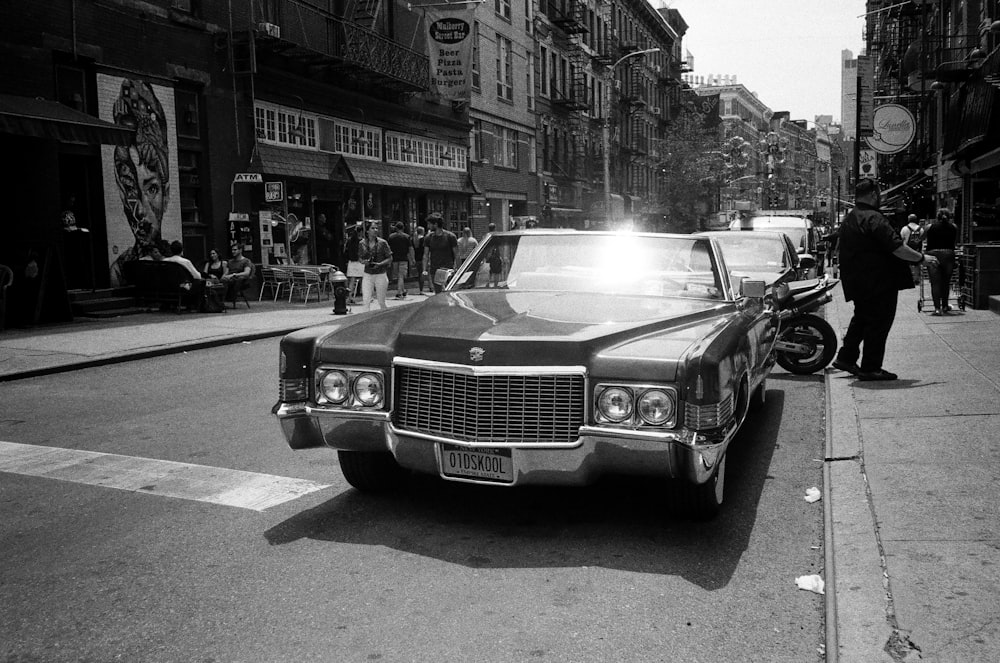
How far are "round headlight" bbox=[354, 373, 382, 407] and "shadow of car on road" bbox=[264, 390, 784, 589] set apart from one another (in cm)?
67

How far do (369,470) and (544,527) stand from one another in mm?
1090

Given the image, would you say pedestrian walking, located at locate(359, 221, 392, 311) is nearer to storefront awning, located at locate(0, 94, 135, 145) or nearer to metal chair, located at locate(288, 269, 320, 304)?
metal chair, located at locate(288, 269, 320, 304)

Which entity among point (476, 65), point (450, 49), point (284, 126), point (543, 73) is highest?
point (543, 73)

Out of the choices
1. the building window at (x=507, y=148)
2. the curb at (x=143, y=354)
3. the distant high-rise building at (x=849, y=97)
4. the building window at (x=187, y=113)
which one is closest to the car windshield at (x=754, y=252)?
the curb at (x=143, y=354)

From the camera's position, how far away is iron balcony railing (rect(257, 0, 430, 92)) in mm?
23828

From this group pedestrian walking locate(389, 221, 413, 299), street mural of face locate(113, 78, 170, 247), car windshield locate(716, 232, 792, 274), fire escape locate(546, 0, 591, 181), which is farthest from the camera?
fire escape locate(546, 0, 591, 181)

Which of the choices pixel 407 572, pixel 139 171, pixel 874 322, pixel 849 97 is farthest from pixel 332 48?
pixel 849 97

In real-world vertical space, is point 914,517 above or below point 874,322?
below

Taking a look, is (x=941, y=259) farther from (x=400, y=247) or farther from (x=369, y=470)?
(x=369, y=470)

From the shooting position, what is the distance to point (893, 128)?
21047 millimetres

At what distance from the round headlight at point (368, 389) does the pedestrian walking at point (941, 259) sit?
37.6 ft

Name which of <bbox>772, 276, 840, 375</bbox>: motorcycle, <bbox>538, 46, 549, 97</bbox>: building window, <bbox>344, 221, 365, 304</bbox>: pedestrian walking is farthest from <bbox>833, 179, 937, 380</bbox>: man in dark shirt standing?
<bbox>538, 46, 549, 97</bbox>: building window

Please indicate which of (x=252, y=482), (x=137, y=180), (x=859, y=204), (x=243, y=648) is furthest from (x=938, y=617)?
(x=137, y=180)

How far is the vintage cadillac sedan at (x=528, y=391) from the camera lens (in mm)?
4371
